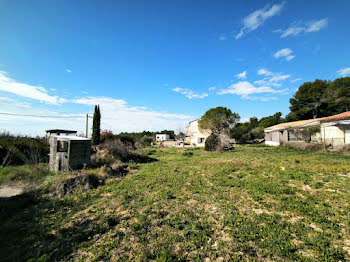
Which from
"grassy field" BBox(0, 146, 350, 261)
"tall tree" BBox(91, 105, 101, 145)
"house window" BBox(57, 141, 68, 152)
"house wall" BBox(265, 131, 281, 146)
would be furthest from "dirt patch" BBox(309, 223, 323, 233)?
"tall tree" BBox(91, 105, 101, 145)

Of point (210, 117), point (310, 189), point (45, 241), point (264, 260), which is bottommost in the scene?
point (45, 241)

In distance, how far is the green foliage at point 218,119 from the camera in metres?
28.5

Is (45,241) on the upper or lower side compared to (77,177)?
lower

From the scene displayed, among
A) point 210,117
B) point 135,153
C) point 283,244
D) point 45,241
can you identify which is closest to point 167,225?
point 283,244

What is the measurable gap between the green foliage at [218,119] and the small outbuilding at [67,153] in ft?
75.6

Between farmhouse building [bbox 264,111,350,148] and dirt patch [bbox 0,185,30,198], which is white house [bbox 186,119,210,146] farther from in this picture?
dirt patch [bbox 0,185,30,198]

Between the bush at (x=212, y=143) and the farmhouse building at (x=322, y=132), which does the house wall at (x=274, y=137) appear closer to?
the farmhouse building at (x=322, y=132)

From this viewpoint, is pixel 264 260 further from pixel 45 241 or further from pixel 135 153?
pixel 135 153

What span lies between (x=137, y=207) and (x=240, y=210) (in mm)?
2908

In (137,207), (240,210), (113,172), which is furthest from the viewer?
(113,172)

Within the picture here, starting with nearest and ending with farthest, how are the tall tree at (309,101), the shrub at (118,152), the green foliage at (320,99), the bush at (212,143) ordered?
the shrub at (118,152), the bush at (212,143), the green foliage at (320,99), the tall tree at (309,101)

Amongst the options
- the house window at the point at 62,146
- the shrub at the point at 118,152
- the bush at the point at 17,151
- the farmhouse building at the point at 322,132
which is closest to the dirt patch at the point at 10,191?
the house window at the point at 62,146

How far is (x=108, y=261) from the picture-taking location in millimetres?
2732

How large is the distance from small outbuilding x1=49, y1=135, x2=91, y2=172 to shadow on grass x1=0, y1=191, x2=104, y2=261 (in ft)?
10.5
